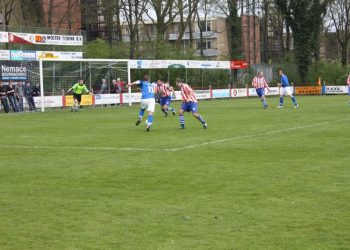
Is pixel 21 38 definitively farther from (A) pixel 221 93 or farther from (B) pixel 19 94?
(A) pixel 221 93

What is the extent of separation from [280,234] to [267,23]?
7375 centimetres

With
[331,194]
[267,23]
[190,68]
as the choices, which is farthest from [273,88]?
[331,194]

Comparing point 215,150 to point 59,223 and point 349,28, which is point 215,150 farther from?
point 349,28

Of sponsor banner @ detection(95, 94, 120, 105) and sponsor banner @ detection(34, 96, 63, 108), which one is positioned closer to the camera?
sponsor banner @ detection(34, 96, 63, 108)

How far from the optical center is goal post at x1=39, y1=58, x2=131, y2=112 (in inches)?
1598

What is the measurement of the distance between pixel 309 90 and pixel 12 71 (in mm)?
31881

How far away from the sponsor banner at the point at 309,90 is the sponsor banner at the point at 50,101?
94.6 ft

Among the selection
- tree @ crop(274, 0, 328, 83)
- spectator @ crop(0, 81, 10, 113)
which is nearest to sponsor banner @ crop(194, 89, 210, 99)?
tree @ crop(274, 0, 328, 83)

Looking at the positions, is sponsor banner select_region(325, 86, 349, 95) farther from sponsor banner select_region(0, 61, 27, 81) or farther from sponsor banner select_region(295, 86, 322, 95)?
sponsor banner select_region(0, 61, 27, 81)

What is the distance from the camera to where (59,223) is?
25.5 ft

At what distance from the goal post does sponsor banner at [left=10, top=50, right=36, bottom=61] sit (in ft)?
2.55

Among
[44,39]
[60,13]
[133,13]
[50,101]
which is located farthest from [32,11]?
[50,101]

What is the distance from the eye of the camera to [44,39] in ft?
135

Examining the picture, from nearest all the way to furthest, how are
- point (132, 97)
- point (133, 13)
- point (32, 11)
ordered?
point (132, 97)
point (32, 11)
point (133, 13)
